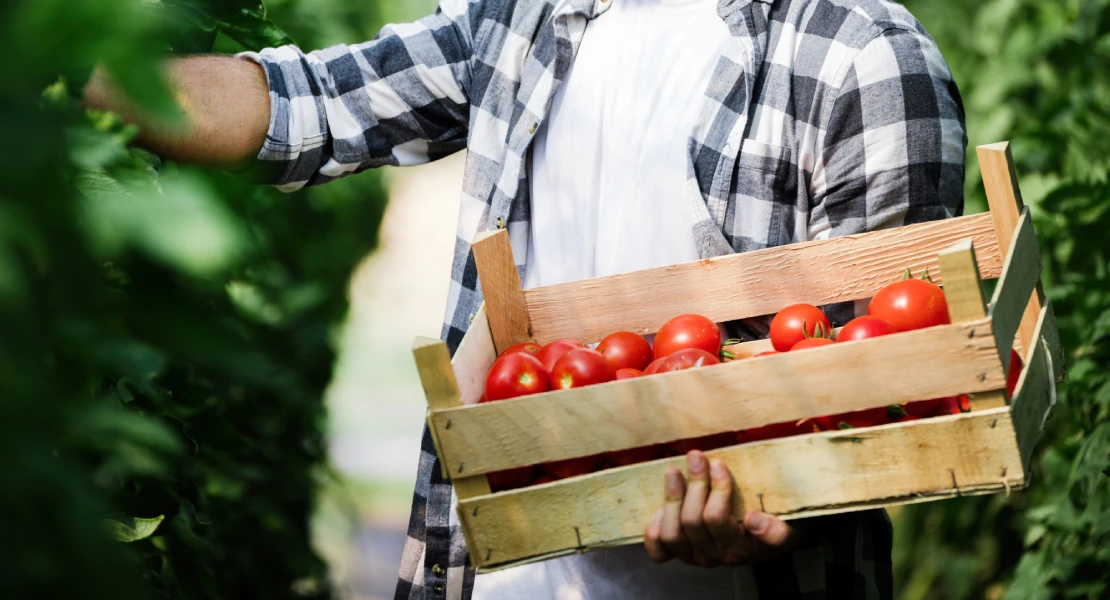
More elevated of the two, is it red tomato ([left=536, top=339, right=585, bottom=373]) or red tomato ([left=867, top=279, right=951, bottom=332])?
red tomato ([left=536, top=339, right=585, bottom=373])

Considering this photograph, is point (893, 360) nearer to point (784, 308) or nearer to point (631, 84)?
point (784, 308)

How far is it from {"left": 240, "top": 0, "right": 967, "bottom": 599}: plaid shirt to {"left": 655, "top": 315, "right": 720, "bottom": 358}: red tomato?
225 millimetres

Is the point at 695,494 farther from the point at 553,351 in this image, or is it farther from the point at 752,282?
the point at 752,282

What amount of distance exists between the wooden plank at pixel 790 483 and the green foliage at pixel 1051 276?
1.13 metres

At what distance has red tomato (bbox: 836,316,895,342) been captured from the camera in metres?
1.51

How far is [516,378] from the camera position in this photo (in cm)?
156

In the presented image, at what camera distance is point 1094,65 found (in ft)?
11.4

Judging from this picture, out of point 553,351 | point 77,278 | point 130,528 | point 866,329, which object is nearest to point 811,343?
point 866,329

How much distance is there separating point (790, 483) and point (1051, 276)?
2.20 meters

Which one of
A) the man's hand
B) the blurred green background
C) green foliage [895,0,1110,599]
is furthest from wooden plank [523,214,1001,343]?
green foliage [895,0,1110,599]

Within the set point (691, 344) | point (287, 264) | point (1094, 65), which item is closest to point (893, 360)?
point (691, 344)

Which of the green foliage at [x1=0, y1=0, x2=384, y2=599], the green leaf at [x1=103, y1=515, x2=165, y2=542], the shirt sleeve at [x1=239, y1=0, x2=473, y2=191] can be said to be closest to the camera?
the green foliage at [x1=0, y1=0, x2=384, y2=599]

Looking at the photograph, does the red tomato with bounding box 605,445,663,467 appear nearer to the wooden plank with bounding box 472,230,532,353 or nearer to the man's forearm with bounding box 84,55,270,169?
the wooden plank with bounding box 472,230,532,353

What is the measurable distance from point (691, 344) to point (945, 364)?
41 centimetres
